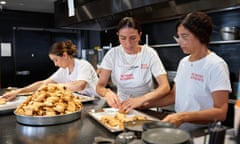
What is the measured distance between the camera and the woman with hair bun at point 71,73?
228 cm

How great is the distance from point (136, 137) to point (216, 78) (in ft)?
2.17

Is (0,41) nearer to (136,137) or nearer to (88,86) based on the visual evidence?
(88,86)

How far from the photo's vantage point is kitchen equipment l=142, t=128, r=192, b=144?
2.13ft

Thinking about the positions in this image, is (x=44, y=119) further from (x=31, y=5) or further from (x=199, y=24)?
(x=31, y=5)

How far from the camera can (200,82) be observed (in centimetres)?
136

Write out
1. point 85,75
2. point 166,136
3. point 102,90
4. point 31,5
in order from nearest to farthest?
point 166,136
point 102,90
point 85,75
point 31,5

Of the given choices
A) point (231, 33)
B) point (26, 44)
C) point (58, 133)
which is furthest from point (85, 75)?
point (26, 44)

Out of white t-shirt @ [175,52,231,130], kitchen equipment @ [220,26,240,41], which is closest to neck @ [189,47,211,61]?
white t-shirt @ [175,52,231,130]

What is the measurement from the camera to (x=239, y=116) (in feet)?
2.26

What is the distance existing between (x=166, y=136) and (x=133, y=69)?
1208 millimetres

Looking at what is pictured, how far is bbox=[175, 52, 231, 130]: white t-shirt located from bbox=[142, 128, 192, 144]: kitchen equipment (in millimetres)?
649

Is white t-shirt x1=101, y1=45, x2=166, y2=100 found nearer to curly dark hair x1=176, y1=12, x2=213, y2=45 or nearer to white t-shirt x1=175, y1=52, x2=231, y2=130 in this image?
white t-shirt x1=175, y1=52, x2=231, y2=130

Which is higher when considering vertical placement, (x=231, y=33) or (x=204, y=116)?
(x=231, y=33)

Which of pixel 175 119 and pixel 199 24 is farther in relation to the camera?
pixel 199 24
